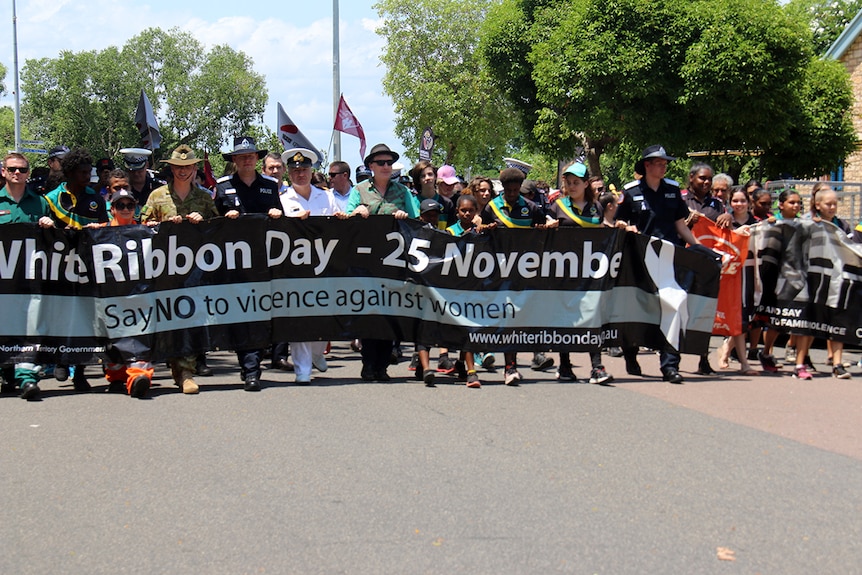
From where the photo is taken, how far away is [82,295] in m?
9.81

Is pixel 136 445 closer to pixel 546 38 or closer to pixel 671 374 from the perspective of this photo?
pixel 671 374

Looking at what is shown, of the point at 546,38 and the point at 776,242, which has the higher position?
the point at 546,38

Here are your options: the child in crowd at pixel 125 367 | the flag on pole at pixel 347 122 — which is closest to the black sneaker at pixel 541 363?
the child in crowd at pixel 125 367

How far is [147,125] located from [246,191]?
681cm

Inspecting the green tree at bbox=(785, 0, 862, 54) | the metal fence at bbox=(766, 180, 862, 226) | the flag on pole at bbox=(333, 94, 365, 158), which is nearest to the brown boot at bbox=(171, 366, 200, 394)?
the metal fence at bbox=(766, 180, 862, 226)

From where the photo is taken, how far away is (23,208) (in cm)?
988

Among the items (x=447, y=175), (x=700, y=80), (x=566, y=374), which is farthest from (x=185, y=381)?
(x=700, y=80)

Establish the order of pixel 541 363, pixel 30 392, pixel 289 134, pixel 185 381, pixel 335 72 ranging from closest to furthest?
pixel 30 392 → pixel 185 381 → pixel 541 363 → pixel 289 134 → pixel 335 72

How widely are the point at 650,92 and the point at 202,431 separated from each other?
30663 millimetres

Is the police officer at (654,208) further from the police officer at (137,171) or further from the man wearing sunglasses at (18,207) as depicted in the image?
the police officer at (137,171)

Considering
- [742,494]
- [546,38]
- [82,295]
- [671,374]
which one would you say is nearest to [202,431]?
Answer: [82,295]

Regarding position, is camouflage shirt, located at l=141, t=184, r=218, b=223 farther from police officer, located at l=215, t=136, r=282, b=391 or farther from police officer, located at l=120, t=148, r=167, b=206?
police officer, located at l=120, t=148, r=167, b=206

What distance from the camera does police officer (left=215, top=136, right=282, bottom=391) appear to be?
9.99m

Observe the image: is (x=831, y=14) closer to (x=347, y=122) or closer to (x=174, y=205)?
(x=347, y=122)
